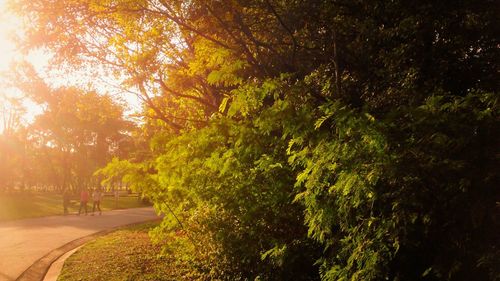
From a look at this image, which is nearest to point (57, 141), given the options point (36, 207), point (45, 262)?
point (36, 207)

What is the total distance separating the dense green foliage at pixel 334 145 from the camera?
3.34 meters

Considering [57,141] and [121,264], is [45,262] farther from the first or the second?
[57,141]

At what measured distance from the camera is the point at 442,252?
3.38m

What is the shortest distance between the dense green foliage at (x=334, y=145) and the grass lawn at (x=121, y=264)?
104 cm

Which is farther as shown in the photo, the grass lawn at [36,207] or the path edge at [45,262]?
the grass lawn at [36,207]

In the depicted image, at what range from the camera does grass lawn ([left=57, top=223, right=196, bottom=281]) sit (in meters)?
7.51

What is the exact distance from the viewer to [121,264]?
28.7 ft

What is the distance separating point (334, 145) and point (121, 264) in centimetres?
672

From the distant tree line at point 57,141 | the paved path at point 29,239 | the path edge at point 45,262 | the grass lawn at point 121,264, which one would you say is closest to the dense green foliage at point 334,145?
the grass lawn at point 121,264

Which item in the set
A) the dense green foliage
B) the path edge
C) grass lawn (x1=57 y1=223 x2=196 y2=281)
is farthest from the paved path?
the dense green foliage

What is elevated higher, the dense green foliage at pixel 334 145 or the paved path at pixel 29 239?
the dense green foliage at pixel 334 145

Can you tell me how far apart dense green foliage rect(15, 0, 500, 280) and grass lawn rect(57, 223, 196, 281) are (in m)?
1.04

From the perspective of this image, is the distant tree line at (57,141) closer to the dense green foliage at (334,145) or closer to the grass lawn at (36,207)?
the grass lawn at (36,207)

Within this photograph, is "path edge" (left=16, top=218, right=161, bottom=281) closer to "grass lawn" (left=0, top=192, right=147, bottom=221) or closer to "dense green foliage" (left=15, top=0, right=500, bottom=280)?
"dense green foliage" (left=15, top=0, right=500, bottom=280)
